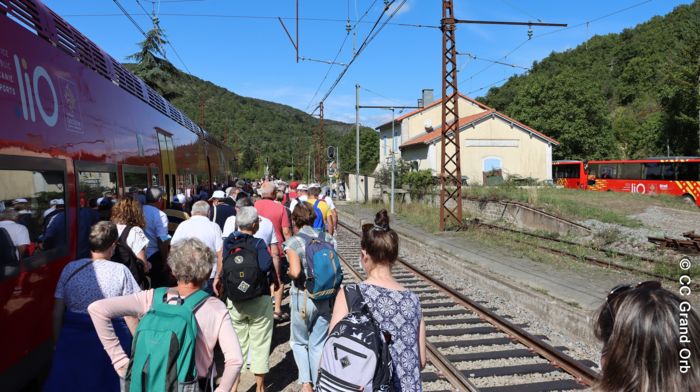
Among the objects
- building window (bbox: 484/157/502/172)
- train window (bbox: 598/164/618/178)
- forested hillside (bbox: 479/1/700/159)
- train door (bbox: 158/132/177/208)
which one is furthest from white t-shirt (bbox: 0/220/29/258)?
train window (bbox: 598/164/618/178)

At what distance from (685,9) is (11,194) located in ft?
312

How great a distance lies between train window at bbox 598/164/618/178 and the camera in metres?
37.4

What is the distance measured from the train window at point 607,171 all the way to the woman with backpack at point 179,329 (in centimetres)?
3997

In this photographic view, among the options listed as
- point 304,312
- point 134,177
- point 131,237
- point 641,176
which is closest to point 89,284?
point 131,237

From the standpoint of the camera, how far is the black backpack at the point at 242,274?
4.51 metres

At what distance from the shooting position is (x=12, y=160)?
368 centimetres

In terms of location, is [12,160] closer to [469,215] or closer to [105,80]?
[105,80]

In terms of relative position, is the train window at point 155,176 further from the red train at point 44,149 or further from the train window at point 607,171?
the train window at point 607,171

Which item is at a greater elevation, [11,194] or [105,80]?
[105,80]

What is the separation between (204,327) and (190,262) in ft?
1.22

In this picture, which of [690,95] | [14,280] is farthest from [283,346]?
[690,95]

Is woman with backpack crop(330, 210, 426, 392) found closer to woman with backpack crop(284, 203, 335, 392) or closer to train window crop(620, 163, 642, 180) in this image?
woman with backpack crop(284, 203, 335, 392)

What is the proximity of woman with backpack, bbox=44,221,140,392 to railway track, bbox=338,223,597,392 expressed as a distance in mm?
3218

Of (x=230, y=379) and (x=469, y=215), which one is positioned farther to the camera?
(x=469, y=215)
